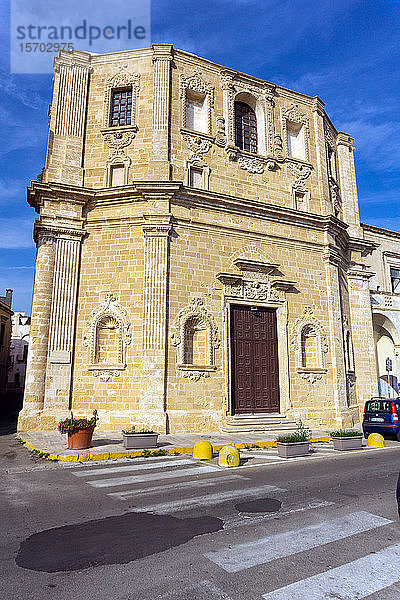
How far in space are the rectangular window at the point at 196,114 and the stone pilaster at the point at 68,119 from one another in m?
4.40

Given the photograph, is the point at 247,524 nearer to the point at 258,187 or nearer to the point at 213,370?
the point at 213,370

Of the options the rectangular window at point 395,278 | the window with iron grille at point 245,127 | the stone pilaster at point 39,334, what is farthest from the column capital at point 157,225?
the rectangular window at point 395,278

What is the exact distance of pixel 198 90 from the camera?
18.4 m

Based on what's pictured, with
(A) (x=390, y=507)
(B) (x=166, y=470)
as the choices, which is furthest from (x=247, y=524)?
(B) (x=166, y=470)

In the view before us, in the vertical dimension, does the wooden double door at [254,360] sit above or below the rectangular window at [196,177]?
below

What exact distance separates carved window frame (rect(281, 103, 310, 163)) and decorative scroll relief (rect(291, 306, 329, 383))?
Answer: 25.0ft

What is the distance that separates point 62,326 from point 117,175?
Answer: 21.5 feet

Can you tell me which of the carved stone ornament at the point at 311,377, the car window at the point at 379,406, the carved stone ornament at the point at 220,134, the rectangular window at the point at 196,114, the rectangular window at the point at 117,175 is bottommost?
the car window at the point at 379,406

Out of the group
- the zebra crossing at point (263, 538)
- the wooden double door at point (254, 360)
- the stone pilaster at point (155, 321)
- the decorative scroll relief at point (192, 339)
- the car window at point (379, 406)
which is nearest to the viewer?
the zebra crossing at point (263, 538)

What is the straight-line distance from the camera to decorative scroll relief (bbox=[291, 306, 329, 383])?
17891 mm

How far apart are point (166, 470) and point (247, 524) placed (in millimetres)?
4005

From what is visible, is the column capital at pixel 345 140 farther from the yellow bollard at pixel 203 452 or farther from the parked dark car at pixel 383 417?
the yellow bollard at pixel 203 452

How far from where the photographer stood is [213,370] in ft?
52.2

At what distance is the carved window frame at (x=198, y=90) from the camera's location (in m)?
18.0
